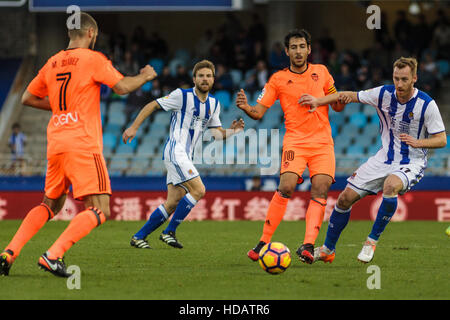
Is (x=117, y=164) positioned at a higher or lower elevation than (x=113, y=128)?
lower

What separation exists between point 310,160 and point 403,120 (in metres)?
1.03

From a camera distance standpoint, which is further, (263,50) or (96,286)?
(263,50)

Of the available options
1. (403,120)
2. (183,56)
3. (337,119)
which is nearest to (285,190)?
(403,120)

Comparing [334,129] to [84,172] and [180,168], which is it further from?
[84,172]

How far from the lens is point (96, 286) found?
6.81 meters

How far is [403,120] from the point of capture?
332 inches

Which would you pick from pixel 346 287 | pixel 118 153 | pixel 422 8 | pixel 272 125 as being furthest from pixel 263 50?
pixel 346 287

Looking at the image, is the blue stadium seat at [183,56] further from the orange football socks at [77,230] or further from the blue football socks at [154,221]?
the orange football socks at [77,230]

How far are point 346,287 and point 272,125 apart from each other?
497 inches

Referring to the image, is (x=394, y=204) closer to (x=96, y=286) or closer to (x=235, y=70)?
(x=96, y=286)

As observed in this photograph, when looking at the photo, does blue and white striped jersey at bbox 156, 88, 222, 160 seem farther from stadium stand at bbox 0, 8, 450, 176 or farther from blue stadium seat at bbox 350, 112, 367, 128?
blue stadium seat at bbox 350, 112, 367, 128

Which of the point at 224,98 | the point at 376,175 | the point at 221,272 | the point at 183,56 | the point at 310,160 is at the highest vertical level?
the point at 183,56

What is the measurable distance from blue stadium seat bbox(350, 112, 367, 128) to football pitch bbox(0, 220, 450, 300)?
24.2 ft

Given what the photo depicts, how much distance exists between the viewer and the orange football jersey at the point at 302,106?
8742 mm
